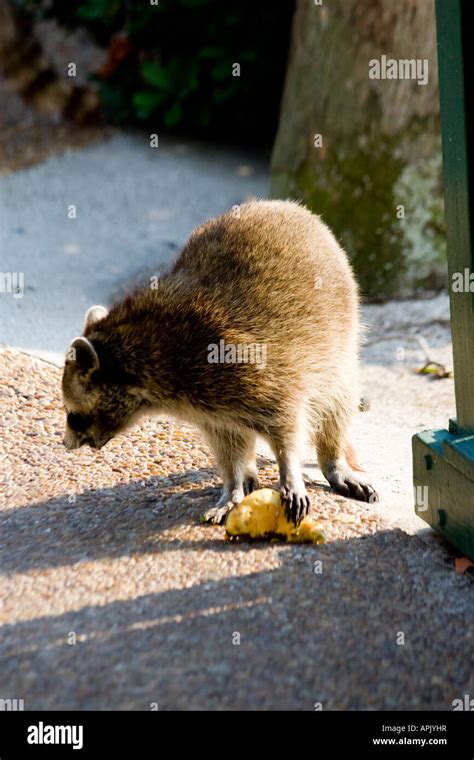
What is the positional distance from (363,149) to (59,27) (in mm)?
4724

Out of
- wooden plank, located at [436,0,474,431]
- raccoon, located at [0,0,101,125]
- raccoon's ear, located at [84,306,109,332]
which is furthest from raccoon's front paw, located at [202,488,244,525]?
raccoon, located at [0,0,101,125]

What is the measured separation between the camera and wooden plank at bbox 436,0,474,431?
136 inches

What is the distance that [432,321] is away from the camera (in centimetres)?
762

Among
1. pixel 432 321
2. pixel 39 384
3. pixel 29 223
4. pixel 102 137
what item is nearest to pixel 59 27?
pixel 102 137

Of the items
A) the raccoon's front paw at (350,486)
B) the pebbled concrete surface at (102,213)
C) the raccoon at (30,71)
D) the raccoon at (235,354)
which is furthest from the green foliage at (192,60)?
the raccoon's front paw at (350,486)

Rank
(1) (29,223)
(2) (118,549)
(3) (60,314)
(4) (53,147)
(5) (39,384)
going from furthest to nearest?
(4) (53,147), (1) (29,223), (3) (60,314), (5) (39,384), (2) (118,549)

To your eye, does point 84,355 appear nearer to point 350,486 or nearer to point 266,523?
point 266,523

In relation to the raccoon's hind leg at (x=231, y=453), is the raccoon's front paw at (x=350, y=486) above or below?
below

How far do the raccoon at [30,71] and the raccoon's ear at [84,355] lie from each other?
7.66 metres

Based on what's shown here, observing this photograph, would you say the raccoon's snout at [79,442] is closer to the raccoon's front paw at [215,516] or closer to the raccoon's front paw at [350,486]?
the raccoon's front paw at [215,516]

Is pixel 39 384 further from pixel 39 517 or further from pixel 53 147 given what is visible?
pixel 53 147

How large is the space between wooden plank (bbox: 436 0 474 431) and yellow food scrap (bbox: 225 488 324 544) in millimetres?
764

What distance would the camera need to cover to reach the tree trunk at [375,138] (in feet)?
25.6

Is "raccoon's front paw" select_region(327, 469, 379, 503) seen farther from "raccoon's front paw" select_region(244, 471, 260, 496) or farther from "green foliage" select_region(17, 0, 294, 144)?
"green foliage" select_region(17, 0, 294, 144)
